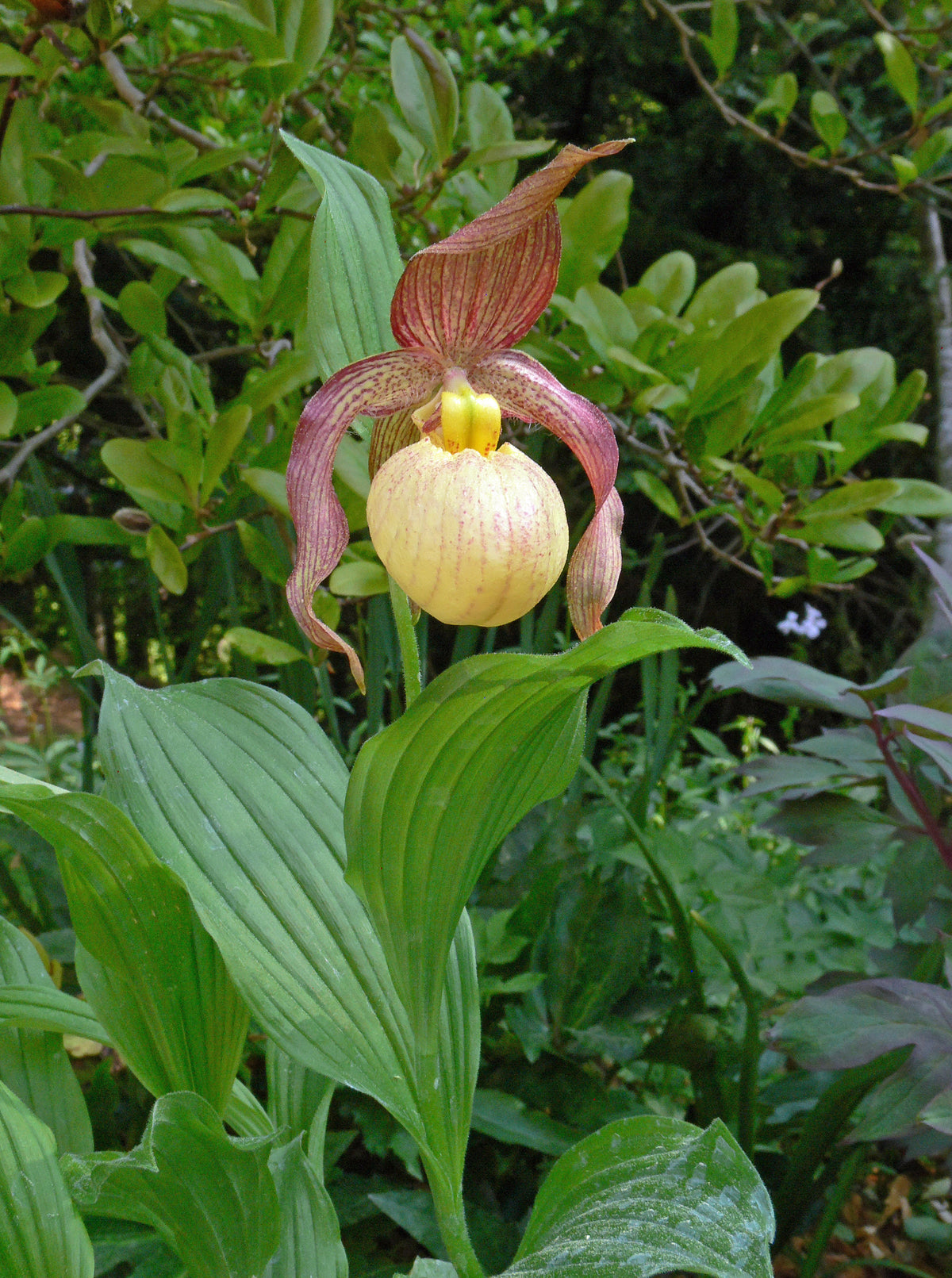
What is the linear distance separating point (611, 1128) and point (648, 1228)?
0.10 m

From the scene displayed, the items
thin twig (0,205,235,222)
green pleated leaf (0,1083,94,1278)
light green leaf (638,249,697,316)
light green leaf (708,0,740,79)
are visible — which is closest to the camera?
green pleated leaf (0,1083,94,1278)

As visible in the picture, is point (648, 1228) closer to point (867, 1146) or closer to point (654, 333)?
point (867, 1146)

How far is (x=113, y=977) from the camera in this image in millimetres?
633

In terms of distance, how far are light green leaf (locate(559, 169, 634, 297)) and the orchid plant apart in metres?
0.35

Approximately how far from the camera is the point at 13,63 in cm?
75

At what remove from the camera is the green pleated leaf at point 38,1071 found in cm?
71

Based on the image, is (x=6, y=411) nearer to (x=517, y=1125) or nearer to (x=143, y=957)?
(x=143, y=957)

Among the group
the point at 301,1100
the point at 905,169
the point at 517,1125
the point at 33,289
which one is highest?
the point at 905,169

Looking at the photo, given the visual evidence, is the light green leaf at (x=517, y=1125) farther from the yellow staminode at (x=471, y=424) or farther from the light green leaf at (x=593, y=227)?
the light green leaf at (x=593, y=227)

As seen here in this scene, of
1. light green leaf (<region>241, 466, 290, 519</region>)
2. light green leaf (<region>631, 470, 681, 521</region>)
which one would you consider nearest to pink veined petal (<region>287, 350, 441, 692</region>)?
light green leaf (<region>241, 466, 290, 519</region>)

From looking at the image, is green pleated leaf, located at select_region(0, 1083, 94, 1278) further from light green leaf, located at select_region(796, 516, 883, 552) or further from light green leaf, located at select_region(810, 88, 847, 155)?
light green leaf, located at select_region(810, 88, 847, 155)

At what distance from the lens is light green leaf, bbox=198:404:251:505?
2.62ft

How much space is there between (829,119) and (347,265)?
3.02 ft

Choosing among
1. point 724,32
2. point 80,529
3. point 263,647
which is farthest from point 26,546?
point 724,32
